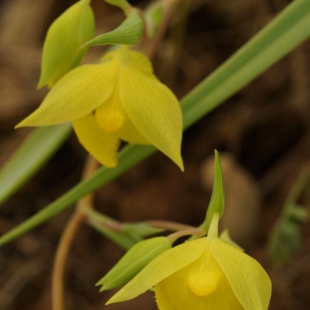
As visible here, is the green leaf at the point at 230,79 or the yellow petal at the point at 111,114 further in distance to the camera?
the green leaf at the point at 230,79

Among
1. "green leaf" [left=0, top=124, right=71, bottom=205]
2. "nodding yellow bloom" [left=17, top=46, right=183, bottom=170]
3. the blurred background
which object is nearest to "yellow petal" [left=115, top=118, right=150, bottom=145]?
"nodding yellow bloom" [left=17, top=46, right=183, bottom=170]

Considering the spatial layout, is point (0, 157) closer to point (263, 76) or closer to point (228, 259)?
point (263, 76)

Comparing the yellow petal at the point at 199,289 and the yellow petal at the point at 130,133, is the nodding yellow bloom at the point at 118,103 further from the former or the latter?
the yellow petal at the point at 199,289

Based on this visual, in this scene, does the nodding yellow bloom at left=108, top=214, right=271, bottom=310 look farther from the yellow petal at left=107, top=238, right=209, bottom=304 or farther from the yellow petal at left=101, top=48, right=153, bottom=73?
the yellow petal at left=101, top=48, right=153, bottom=73

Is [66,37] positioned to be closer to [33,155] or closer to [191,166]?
[33,155]

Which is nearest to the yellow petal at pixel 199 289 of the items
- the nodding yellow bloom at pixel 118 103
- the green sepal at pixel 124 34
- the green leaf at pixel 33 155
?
the nodding yellow bloom at pixel 118 103

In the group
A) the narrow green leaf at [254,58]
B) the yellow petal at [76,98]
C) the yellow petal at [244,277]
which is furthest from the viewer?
the narrow green leaf at [254,58]

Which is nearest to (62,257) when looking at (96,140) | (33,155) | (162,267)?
(33,155)

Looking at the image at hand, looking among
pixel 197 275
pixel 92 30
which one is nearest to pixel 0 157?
pixel 92 30
